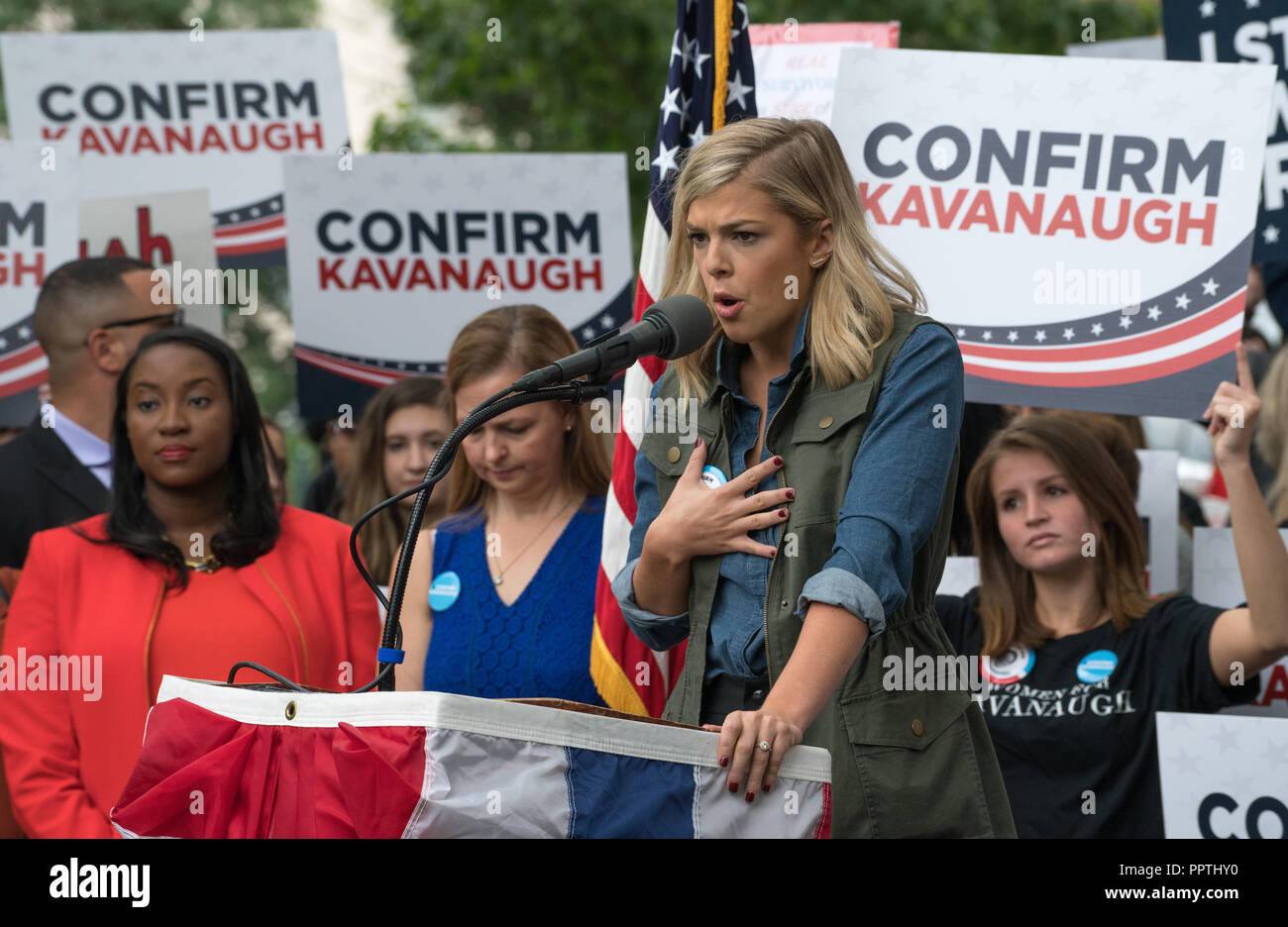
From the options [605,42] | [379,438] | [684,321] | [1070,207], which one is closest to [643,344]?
[684,321]

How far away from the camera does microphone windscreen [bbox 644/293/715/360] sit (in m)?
2.51

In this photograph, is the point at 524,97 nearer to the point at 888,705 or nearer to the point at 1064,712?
the point at 1064,712

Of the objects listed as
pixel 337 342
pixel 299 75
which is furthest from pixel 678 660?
pixel 299 75

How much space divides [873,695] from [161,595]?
2.01 m

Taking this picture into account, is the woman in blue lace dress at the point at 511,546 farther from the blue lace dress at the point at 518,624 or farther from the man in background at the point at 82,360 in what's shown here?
the man in background at the point at 82,360

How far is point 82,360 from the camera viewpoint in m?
5.59

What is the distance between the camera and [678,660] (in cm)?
379

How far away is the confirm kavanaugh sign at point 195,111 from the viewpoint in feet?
22.9

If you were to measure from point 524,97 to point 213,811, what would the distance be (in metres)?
13.7

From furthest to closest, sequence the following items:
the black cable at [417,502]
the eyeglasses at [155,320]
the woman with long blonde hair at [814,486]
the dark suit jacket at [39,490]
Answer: the eyeglasses at [155,320]
the dark suit jacket at [39,490]
the woman with long blonde hair at [814,486]
the black cable at [417,502]

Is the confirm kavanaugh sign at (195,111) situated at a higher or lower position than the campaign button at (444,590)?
higher

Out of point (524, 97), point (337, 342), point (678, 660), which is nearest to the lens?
point (678, 660)

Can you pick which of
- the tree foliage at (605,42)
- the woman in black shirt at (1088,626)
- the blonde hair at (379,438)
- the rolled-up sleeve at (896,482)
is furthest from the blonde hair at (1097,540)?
the tree foliage at (605,42)

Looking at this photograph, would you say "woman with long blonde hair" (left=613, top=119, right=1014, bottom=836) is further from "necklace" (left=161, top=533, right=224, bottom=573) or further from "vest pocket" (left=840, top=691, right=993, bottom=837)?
"necklace" (left=161, top=533, right=224, bottom=573)
